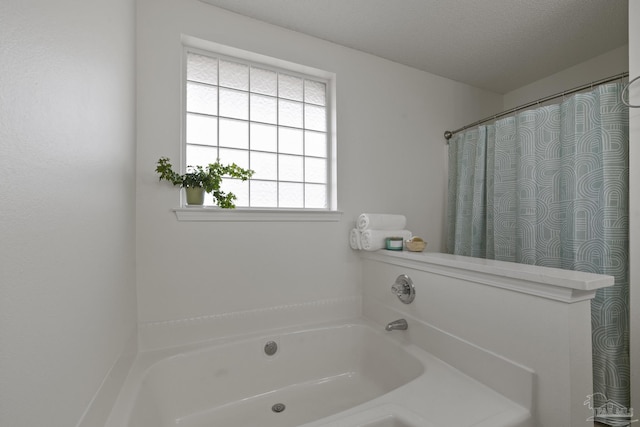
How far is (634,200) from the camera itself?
4.26ft

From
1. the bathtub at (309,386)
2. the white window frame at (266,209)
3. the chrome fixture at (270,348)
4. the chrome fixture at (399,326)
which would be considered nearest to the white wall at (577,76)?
the white window frame at (266,209)

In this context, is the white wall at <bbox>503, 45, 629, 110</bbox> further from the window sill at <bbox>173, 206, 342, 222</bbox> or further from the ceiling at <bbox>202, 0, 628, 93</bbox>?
the window sill at <bbox>173, 206, 342, 222</bbox>

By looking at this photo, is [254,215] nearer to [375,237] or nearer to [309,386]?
[375,237]

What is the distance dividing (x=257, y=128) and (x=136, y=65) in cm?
70

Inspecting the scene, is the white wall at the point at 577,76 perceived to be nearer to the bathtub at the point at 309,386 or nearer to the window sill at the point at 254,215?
the window sill at the point at 254,215

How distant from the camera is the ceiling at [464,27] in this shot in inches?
63.7

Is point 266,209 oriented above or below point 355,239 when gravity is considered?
above

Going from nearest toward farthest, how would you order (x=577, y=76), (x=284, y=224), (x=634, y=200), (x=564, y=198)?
(x=634, y=200) → (x=564, y=198) → (x=284, y=224) → (x=577, y=76)

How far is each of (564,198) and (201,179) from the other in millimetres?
2080

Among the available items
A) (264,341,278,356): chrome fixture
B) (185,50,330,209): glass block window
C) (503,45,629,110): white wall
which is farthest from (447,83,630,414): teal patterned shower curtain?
(264,341,278,356): chrome fixture

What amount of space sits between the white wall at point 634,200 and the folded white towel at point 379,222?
1.10 m

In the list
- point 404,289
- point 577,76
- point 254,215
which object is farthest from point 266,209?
point 577,76

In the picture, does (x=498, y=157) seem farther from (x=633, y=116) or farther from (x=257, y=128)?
(x=257, y=128)

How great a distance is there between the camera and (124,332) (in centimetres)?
121
